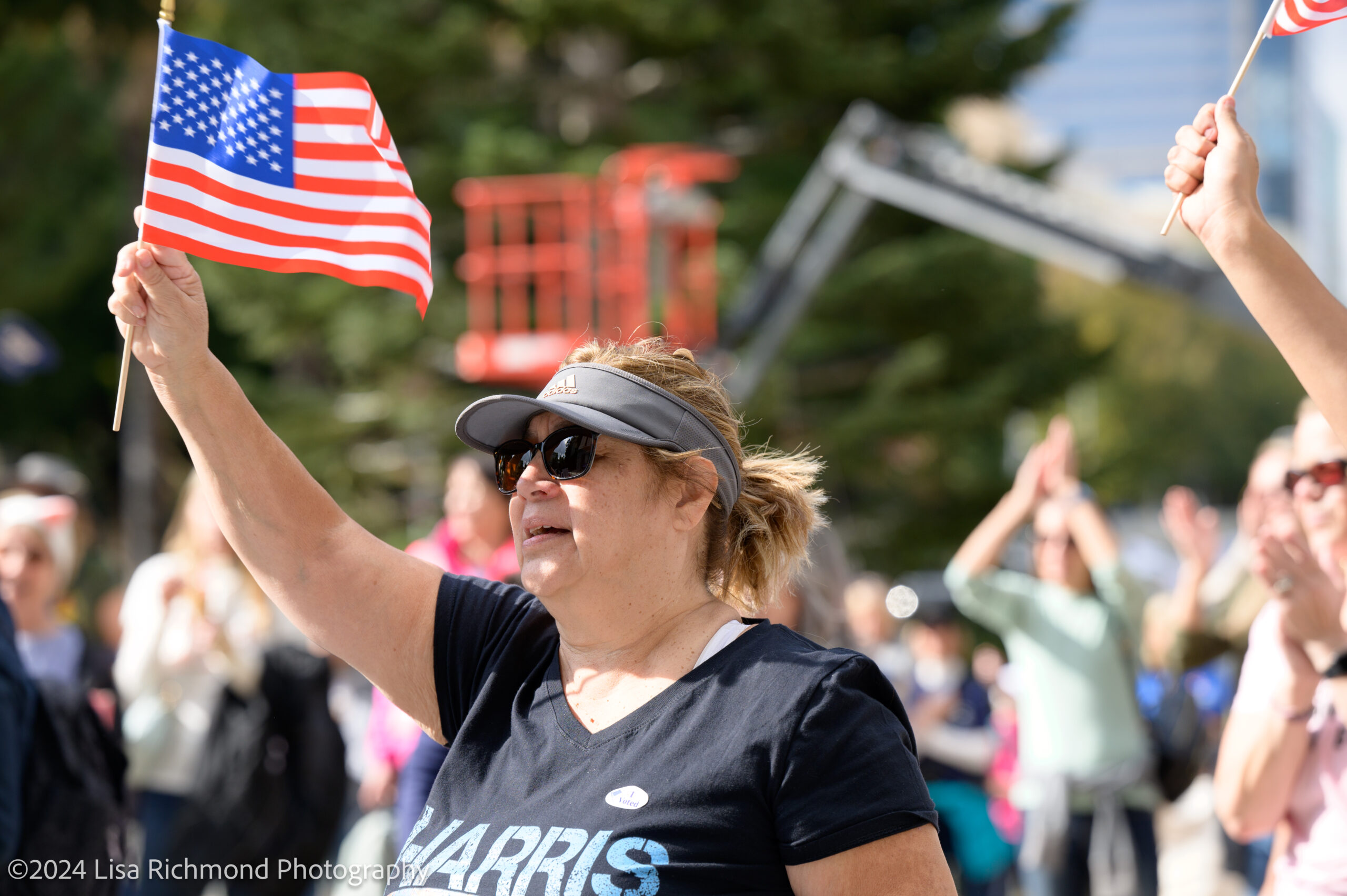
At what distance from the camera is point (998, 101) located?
17.8m

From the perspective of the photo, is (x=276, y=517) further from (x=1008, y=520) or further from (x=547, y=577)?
(x=1008, y=520)

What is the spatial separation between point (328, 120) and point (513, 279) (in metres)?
10.7

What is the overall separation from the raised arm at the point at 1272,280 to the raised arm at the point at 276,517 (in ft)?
4.92

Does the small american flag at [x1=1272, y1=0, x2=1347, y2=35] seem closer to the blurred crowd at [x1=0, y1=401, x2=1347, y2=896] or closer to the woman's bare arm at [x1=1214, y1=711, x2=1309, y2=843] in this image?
the blurred crowd at [x1=0, y1=401, x2=1347, y2=896]

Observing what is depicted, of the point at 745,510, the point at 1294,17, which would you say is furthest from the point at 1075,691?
the point at 745,510

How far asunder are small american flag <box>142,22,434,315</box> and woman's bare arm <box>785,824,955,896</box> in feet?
5.12

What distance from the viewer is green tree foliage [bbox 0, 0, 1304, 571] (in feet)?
52.1

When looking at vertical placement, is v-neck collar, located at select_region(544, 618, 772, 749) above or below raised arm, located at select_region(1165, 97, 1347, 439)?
below

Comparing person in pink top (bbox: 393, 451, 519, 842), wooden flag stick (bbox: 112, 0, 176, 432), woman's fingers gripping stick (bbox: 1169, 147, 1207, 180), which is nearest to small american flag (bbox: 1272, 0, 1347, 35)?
Result: woman's fingers gripping stick (bbox: 1169, 147, 1207, 180)

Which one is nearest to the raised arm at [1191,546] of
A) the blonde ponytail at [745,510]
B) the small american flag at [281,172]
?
the blonde ponytail at [745,510]

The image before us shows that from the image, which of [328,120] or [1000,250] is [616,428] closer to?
[328,120]

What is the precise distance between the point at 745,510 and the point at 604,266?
35.3 feet

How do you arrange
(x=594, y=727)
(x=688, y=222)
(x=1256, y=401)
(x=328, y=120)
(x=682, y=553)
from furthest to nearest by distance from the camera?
1. (x=1256, y=401)
2. (x=688, y=222)
3. (x=328, y=120)
4. (x=682, y=553)
5. (x=594, y=727)

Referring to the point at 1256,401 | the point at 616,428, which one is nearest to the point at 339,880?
the point at 616,428
